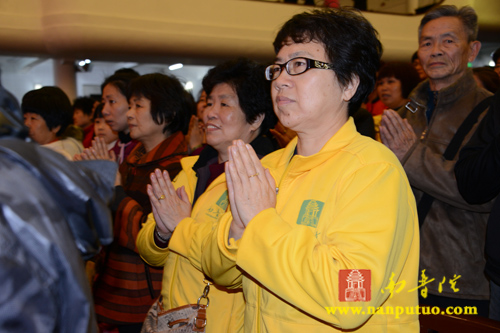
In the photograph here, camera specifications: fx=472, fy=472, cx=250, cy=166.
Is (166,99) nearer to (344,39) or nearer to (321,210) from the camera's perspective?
(344,39)

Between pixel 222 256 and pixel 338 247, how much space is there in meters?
0.37

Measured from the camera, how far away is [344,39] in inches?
54.6

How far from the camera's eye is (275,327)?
1.21 meters

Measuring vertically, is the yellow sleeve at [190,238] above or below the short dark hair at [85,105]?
above

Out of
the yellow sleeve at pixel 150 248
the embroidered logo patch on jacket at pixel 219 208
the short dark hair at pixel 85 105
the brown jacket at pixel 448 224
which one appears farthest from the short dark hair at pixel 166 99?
the short dark hair at pixel 85 105

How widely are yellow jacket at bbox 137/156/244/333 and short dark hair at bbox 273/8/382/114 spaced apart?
2.19 feet

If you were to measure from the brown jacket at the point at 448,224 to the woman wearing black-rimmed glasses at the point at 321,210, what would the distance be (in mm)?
720

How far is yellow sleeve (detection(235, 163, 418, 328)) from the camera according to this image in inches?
42.6

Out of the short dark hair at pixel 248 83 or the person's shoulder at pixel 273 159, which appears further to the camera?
the short dark hair at pixel 248 83

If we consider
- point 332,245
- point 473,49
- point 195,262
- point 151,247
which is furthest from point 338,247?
point 473,49

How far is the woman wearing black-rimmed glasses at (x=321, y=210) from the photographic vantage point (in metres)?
1.09

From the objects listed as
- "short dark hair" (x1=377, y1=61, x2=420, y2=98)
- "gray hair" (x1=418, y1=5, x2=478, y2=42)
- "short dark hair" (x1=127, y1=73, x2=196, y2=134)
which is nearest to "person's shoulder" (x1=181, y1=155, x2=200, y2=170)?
"short dark hair" (x1=127, y1=73, x2=196, y2=134)

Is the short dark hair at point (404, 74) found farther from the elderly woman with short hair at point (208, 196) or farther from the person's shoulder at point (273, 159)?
the person's shoulder at point (273, 159)

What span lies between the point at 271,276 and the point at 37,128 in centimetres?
268
